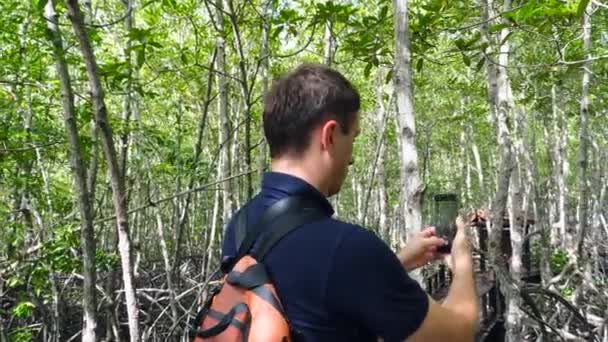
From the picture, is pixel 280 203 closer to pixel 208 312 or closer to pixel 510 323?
pixel 208 312

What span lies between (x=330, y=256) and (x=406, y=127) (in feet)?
4.87

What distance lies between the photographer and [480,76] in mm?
10242

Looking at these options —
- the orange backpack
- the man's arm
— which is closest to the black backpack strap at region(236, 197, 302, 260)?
the orange backpack

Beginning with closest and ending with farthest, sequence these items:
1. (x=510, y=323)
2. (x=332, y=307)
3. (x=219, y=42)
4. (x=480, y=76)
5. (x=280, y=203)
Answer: (x=332, y=307), (x=280, y=203), (x=510, y=323), (x=219, y=42), (x=480, y=76)

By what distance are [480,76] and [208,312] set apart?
989cm

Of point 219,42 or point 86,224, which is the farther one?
point 219,42

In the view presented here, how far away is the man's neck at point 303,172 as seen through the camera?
113cm

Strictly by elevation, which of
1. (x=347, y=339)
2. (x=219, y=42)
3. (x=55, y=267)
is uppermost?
(x=219, y=42)

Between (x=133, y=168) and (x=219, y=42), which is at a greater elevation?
(x=219, y=42)

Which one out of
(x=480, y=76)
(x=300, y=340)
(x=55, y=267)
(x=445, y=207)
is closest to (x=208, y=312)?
(x=300, y=340)

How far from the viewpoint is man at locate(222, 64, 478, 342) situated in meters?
0.98

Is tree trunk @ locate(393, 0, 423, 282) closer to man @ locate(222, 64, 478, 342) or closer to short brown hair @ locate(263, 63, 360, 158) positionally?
man @ locate(222, 64, 478, 342)

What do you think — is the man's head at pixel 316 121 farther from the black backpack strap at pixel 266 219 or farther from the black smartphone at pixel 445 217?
the black smartphone at pixel 445 217

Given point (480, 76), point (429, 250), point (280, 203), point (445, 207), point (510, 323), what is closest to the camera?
point (280, 203)
